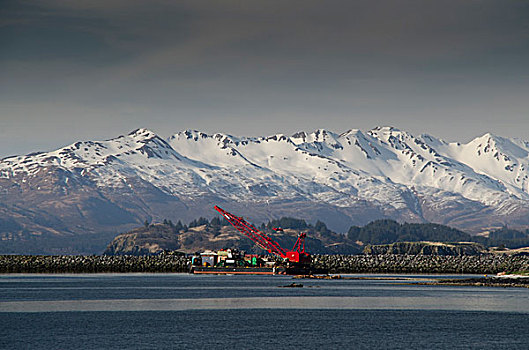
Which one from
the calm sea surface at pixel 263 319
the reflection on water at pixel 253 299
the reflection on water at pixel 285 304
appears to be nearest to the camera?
the calm sea surface at pixel 263 319

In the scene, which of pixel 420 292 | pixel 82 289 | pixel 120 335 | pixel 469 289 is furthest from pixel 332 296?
pixel 120 335

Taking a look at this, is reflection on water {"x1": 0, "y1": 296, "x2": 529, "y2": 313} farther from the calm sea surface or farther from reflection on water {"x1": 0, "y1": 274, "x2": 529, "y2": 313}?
the calm sea surface

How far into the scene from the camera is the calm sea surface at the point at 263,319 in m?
102

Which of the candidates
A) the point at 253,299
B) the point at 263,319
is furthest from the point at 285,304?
the point at 263,319

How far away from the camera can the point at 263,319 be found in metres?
127

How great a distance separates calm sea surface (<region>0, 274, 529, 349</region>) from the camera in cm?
10162

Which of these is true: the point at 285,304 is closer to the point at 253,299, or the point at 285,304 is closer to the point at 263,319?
the point at 253,299

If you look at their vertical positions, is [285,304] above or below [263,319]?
above

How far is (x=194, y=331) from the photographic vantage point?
111m

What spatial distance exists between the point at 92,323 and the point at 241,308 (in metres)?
33.1

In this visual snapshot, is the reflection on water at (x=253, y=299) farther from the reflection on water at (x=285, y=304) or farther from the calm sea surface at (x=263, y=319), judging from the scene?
the calm sea surface at (x=263, y=319)

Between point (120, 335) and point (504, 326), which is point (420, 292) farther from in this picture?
point (120, 335)

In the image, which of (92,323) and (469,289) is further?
(469,289)

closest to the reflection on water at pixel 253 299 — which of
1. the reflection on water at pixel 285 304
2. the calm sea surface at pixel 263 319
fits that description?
the reflection on water at pixel 285 304
